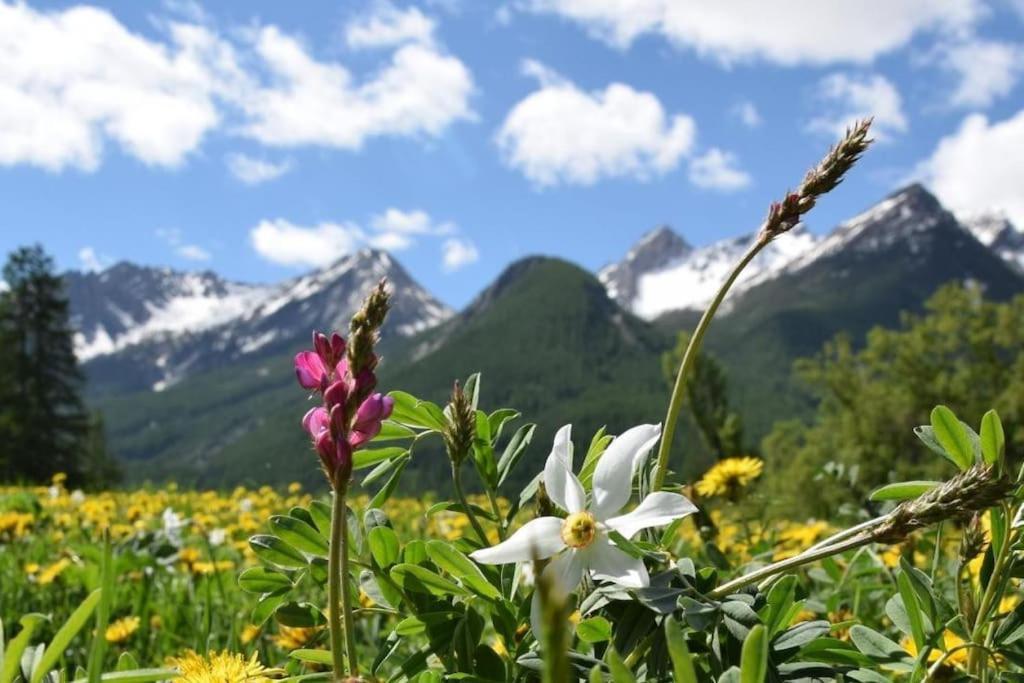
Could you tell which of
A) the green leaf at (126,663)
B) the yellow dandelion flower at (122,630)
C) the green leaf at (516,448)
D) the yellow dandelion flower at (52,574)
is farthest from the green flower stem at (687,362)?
the yellow dandelion flower at (52,574)

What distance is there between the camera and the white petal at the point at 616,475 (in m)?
0.81

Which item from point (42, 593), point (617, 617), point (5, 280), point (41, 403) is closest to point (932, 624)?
point (617, 617)

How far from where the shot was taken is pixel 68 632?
2.12 feet

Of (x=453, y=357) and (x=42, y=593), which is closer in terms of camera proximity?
(x=42, y=593)

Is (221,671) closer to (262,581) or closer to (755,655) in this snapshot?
(262,581)

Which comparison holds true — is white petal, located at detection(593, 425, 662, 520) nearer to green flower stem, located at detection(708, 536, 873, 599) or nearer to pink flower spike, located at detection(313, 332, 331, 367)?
green flower stem, located at detection(708, 536, 873, 599)

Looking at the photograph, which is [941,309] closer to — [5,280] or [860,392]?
[860,392]

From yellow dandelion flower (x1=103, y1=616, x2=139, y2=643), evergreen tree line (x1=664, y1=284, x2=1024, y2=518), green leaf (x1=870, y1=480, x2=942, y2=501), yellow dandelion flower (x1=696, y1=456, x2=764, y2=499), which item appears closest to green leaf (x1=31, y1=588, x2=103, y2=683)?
green leaf (x1=870, y1=480, x2=942, y2=501)

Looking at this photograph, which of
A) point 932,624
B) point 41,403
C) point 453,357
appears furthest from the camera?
point 453,357

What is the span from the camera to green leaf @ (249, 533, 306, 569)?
98 centimetres

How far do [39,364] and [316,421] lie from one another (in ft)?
173

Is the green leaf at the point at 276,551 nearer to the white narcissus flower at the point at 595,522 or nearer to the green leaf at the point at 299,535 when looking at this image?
the green leaf at the point at 299,535

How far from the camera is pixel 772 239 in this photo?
84 centimetres

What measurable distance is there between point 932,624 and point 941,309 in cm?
3813
